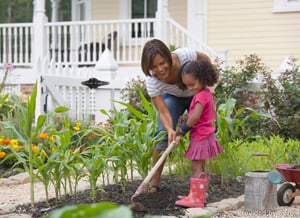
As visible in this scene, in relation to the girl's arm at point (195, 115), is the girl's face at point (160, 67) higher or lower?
higher

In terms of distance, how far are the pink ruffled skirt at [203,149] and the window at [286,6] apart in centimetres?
924

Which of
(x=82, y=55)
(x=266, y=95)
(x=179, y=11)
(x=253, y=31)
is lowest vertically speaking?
(x=266, y=95)

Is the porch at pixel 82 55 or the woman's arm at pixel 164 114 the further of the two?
the porch at pixel 82 55

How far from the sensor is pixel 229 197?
4.91 metres

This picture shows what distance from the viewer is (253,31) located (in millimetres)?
13664

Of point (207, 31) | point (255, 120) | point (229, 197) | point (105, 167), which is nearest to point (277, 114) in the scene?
point (255, 120)

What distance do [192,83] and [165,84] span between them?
302 millimetres

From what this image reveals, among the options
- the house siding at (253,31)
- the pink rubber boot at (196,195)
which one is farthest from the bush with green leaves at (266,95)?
the house siding at (253,31)

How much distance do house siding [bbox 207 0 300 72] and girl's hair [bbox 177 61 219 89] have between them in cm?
906

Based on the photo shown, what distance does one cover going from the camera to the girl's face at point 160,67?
443 centimetres

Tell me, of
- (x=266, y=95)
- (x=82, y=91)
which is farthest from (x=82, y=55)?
(x=266, y=95)

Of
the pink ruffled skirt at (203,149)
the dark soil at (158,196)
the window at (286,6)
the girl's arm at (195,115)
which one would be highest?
the window at (286,6)

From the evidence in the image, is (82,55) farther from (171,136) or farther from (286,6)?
(171,136)

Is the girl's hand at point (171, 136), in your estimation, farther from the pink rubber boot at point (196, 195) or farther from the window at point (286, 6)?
the window at point (286, 6)
